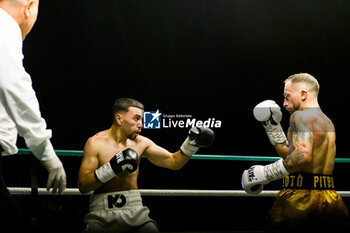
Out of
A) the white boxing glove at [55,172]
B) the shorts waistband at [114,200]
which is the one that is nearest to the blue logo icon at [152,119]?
the shorts waistband at [114,200]

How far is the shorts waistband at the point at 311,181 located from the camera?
2125mm

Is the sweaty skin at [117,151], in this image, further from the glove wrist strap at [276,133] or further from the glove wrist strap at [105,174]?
the glove wrist strap at [276,133]

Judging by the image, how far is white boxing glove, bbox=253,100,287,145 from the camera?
2379mm

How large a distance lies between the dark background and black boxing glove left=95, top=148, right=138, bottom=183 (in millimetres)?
927

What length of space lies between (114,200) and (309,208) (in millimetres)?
923

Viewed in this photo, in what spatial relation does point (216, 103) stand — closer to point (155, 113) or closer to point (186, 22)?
point (186, 22)

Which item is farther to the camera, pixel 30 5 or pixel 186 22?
pixel 186 22

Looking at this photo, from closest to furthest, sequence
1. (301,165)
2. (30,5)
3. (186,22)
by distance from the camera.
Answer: (30,5) < (301,165) < (186,22)

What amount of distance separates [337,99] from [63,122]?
80.7 inches

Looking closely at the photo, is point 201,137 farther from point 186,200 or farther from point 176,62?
point 186,200

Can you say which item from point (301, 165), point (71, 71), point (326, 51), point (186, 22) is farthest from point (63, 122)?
point (326, 51)

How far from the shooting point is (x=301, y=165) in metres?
2.14

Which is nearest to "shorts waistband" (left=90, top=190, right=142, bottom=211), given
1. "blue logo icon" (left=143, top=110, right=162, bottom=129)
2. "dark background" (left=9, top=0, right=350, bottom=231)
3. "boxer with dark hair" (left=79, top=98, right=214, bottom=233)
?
"boxer with dark hair" (left=79, top=98, right=214, bottom=233)

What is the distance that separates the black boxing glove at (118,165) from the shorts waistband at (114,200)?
4.2 inches
